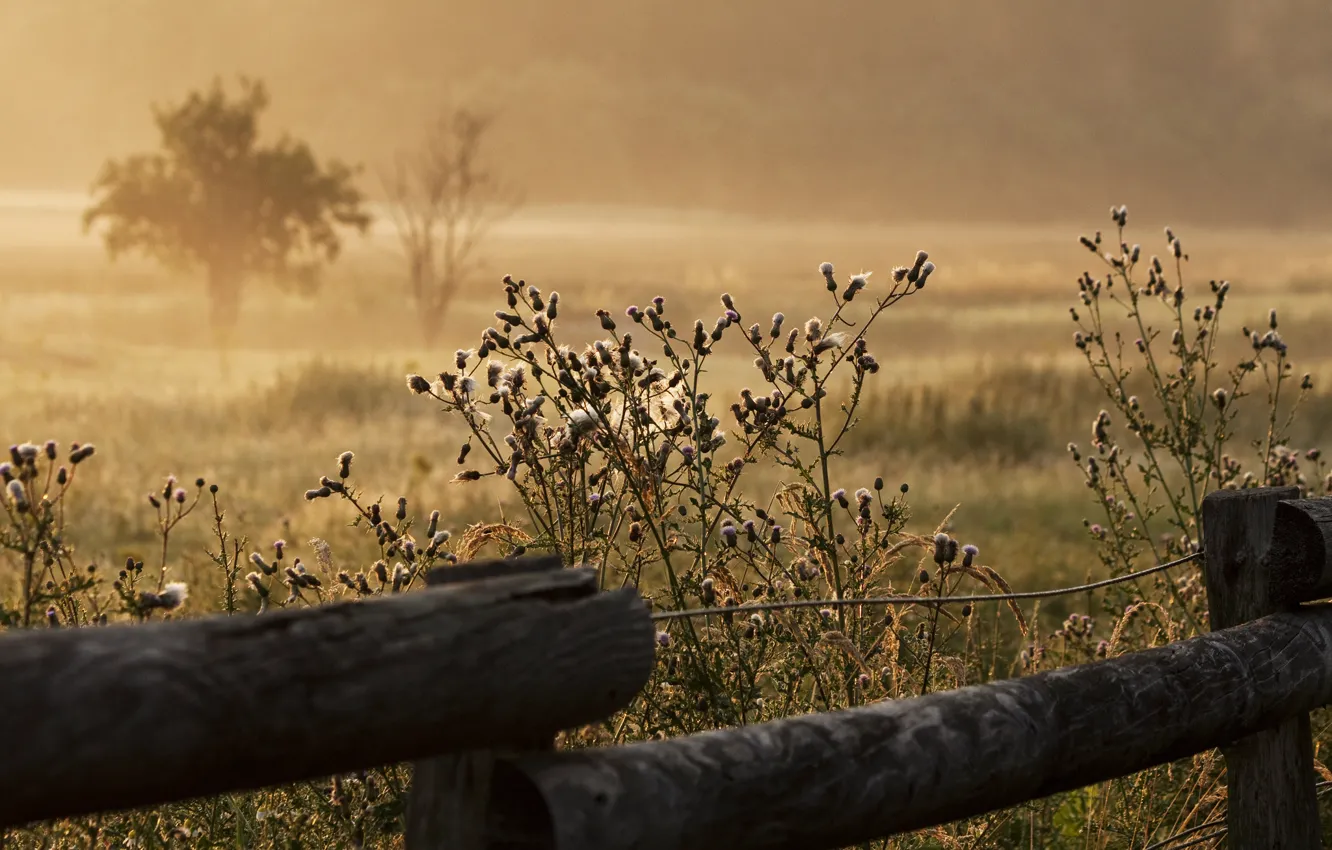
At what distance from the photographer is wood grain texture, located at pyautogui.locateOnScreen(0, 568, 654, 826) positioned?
1.92 m

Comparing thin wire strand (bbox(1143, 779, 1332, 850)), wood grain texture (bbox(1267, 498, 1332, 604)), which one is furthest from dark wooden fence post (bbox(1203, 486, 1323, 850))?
Answer: thin wire strand (bbox(1143, 779, 1332, 850))

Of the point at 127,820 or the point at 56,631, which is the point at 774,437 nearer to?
the point at 127,820

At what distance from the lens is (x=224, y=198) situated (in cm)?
3903

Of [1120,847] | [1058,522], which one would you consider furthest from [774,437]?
[1058,522]

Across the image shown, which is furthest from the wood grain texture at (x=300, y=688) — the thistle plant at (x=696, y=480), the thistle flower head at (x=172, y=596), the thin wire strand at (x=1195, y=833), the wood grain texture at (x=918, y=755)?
the thin wire strand at (x=1195, y=833)

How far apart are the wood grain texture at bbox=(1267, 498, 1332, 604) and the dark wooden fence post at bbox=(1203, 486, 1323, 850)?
0.02m

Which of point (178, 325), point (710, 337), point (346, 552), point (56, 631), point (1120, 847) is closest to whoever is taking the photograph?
point (56, 631)

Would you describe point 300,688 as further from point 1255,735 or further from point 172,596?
point 1255,735

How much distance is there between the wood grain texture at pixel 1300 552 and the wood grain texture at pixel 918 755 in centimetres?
16

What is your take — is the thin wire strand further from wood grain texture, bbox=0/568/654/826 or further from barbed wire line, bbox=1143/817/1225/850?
wood grain texture, bbox=0/568/654/826

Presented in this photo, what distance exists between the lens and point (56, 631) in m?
1.95

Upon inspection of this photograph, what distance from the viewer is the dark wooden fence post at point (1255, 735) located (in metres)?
4.11

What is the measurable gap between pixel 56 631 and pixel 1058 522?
13.8m

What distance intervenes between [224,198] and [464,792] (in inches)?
1545
